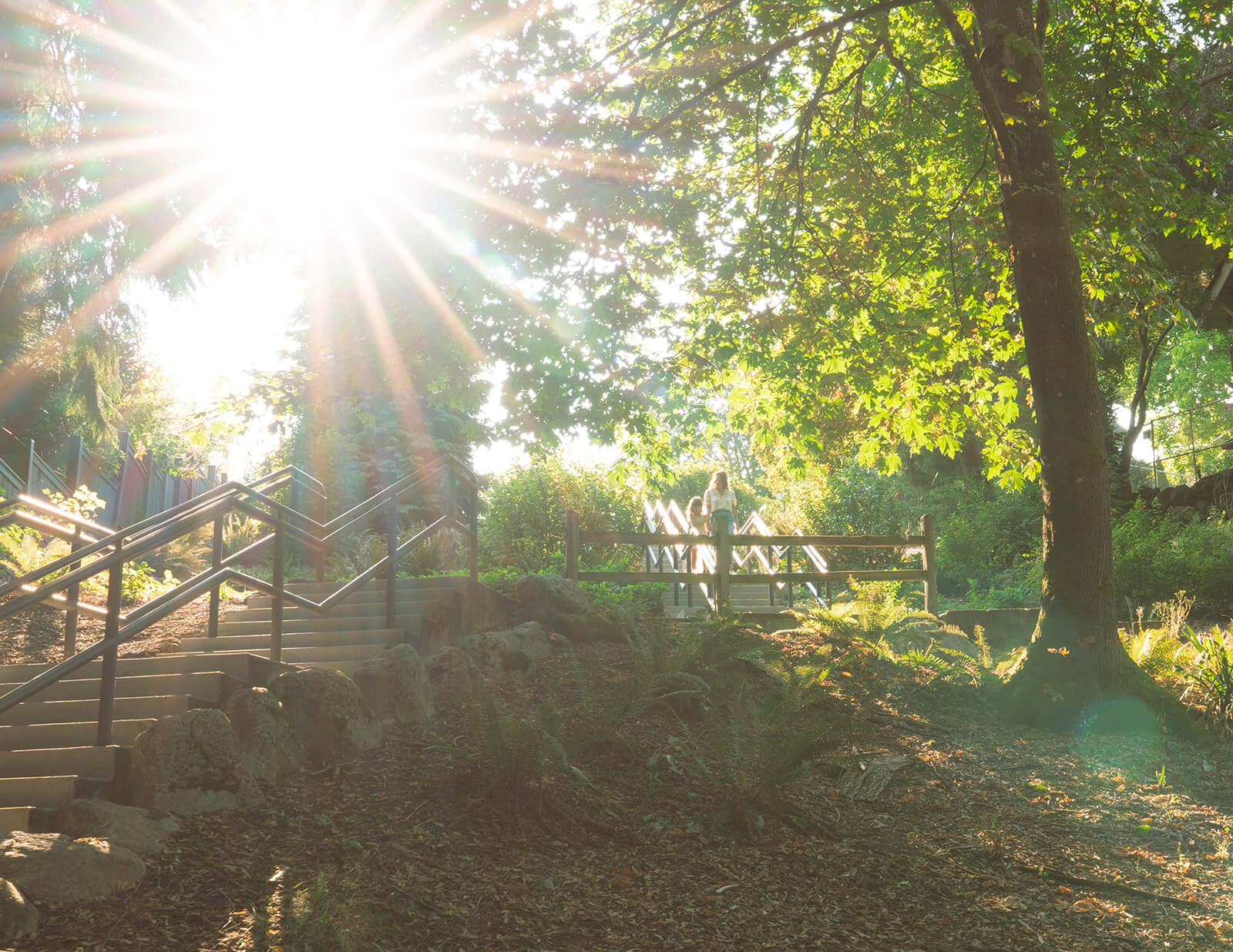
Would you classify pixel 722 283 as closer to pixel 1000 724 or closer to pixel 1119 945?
pixel 1000 724

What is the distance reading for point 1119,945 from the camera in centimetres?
326

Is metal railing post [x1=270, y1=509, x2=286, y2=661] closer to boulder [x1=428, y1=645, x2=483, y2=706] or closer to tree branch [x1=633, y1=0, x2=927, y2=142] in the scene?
boulder [x1=428, y1=645, x2=483, y2=706]

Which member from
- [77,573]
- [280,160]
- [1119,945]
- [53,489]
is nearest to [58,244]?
[280,160]

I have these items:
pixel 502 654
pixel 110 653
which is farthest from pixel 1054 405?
pixel 110 653

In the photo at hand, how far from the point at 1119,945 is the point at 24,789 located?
14.6 ft

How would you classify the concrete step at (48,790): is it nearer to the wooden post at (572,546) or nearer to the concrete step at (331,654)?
the concrete step at (331,654)

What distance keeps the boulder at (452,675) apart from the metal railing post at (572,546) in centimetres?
342

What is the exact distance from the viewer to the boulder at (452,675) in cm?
538

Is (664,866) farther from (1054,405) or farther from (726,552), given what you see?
(726,552)

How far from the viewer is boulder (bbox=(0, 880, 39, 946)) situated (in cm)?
263

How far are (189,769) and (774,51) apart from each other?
7.31m

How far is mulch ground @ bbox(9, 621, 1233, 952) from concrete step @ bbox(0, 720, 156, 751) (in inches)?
40.4

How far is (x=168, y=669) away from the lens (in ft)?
17.4

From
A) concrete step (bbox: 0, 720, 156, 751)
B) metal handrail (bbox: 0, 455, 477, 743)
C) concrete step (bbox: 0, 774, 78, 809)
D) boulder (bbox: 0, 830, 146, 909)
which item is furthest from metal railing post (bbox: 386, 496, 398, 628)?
boulder (bbox: 0, 830, 146, 909)
